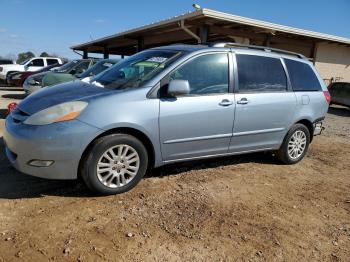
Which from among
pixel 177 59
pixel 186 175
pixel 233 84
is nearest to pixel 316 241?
pixel 186 175

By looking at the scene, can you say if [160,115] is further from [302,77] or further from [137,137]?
[302,77]

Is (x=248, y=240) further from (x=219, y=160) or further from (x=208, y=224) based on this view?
(x=219, y=160)

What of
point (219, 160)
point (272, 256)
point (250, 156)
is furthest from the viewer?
point (250, 156)

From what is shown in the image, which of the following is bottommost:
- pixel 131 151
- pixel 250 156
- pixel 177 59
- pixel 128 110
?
pixel 250 156

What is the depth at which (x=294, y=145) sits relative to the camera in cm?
571

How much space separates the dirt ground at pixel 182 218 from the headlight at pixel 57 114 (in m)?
0.85

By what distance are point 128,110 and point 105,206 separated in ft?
3.48

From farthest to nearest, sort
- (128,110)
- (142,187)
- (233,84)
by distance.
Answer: (233,84)
(142,187)
(128,110)

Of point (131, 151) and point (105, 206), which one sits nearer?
point (105, 206)

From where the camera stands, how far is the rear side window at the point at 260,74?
4.86 m

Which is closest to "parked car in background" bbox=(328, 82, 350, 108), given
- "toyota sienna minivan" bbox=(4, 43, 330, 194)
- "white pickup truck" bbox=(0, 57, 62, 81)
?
"toyota sienna minivan" bbox=(4, 43, 330, 194)

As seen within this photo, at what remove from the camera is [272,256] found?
3.07 meters

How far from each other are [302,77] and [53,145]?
160 inches

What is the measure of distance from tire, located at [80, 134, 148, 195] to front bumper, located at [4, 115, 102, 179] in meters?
0.12
